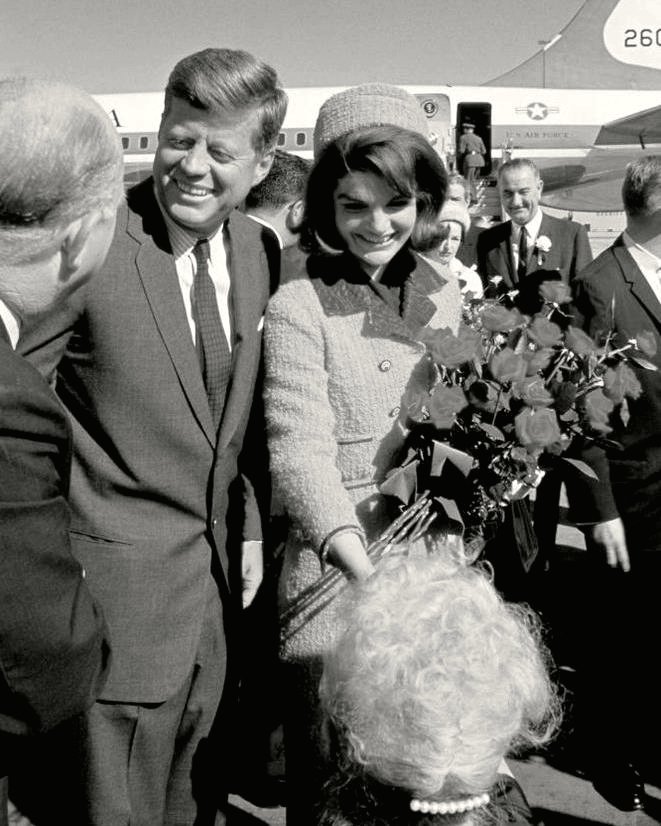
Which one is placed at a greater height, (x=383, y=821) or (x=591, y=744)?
(x=383, y=821)

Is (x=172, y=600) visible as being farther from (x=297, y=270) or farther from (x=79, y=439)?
(x=297, y=270)

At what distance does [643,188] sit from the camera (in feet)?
10.5

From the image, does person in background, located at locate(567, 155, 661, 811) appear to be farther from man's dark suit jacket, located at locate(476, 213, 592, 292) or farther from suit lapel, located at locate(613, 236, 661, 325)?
man's dark suit jacket, located at locate(476, 213, 592, 292)

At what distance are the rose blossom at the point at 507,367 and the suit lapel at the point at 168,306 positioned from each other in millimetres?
602

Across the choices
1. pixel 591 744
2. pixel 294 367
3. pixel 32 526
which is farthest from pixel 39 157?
pixel 591 744

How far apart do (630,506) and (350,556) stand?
5.62ft

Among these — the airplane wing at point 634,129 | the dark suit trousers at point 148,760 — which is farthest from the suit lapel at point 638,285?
the airplane wing at point 634,129

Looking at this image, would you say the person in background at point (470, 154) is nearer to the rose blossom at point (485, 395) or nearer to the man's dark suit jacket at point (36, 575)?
the rose blossom at point (485, 395)

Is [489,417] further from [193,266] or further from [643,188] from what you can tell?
[643,188]

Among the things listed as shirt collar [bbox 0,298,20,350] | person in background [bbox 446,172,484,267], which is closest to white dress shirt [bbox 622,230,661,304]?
person in background [bbox 446,172,484,267]

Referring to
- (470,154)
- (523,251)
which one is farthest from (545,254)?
(470,154)

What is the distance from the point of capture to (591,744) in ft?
11.2

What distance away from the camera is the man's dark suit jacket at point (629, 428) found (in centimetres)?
293

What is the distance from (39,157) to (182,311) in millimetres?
778
